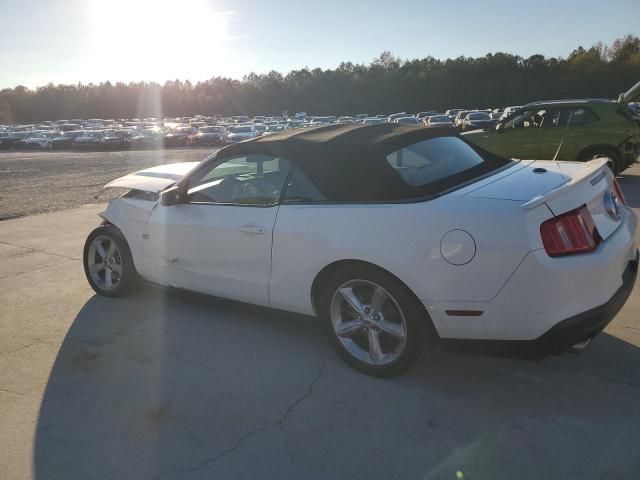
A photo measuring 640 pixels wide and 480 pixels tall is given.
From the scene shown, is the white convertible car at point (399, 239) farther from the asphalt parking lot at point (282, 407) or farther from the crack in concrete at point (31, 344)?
the crack in concrete at point (31, 344)

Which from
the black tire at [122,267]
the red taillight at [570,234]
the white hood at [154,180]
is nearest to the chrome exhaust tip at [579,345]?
the red taillight at [570,234]

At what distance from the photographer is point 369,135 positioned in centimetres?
384

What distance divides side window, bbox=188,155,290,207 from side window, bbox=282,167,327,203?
90 millimetres

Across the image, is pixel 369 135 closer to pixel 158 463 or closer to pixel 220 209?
pixel 220 209

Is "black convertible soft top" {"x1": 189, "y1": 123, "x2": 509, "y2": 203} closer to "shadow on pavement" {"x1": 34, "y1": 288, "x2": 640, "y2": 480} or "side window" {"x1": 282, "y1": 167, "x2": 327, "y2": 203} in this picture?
"side window" {"x1": 282, "y1": 167, "x2": 327, "y2": 203}

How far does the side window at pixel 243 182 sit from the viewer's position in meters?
3.90

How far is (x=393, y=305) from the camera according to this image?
333cm

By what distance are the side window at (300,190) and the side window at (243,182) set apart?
9 centimetres

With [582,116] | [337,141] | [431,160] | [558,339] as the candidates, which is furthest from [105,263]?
[582,116]

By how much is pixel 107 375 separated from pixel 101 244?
1904mm

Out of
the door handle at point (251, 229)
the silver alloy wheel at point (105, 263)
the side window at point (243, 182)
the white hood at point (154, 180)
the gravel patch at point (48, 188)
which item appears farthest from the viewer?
the gravel patch at point (48, 188)

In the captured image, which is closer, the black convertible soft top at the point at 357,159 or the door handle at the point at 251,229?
the black convertible soft top at the point at 357,159

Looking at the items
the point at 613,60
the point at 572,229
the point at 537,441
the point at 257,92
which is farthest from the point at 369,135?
the point at 257,92

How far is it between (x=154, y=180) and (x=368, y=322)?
2.72 meters
